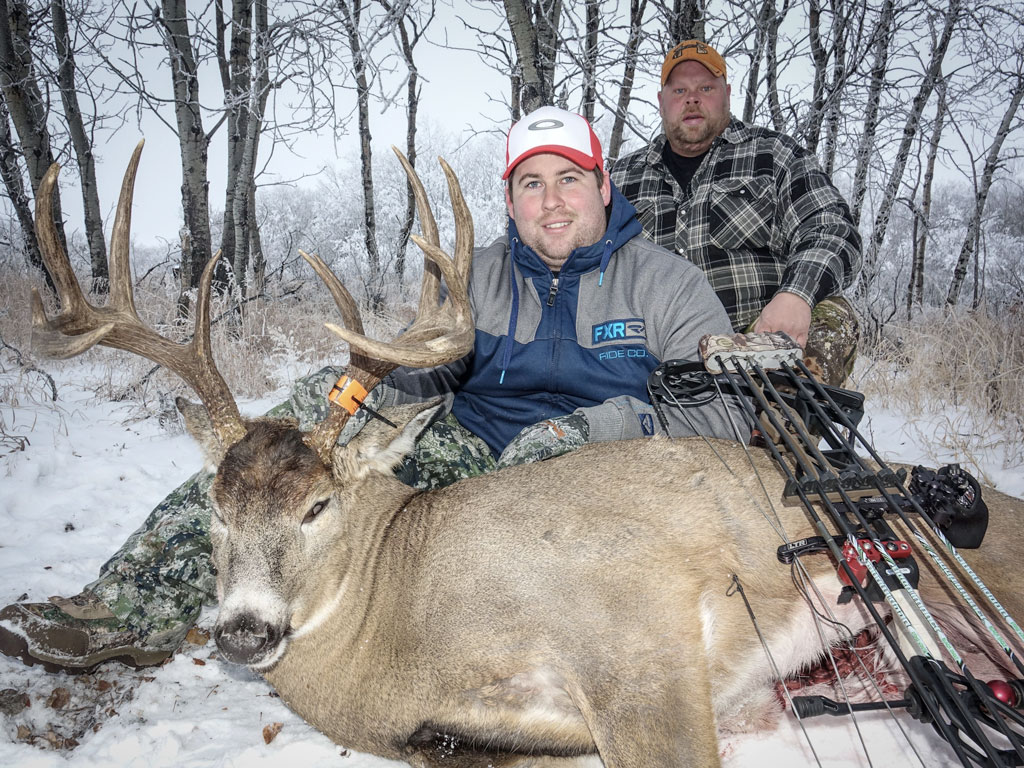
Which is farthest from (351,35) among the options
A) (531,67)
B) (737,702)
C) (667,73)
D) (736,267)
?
(737,702)

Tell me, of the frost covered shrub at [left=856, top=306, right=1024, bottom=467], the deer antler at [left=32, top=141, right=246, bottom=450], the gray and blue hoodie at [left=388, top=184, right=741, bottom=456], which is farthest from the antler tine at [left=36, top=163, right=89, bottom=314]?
the frost covered shrub at [left=856, top=306, right=1024, bottom=467]

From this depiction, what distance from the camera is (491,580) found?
2.57 m

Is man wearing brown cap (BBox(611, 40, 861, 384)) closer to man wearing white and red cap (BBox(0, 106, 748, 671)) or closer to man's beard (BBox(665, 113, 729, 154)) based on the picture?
man's beard (BBox(665, 113, 729, 154))

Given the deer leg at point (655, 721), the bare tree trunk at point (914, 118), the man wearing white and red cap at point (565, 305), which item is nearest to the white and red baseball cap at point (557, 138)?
the man wearing white and red cap at point (565, 305)

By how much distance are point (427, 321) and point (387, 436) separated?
570 mm

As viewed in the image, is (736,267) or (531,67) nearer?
(736,267)

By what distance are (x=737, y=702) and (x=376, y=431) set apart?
192cm

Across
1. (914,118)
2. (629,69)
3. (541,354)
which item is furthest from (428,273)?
(914,118)

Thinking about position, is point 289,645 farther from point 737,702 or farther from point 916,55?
point 916,55

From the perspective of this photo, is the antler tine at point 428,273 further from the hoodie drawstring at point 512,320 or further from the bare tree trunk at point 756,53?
the bare tree trunk at point 756,53

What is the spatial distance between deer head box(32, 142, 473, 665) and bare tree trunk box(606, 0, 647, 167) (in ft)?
20.2

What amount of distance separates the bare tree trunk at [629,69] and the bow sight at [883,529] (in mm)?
6073

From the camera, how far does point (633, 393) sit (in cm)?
384

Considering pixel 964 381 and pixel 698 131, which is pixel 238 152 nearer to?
pixel 698 131
